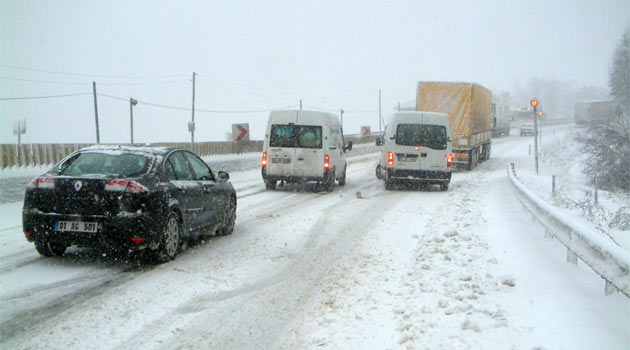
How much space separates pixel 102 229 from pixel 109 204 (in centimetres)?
31

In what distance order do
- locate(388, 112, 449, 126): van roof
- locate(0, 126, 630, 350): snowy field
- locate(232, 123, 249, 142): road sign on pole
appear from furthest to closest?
locate(232, 123, 249, 142): road sign on pole < locate(388, 112, 449, 126): van roof < locate(0, 126, 630, 350): snowy field

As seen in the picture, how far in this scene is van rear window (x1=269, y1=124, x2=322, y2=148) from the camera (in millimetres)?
15867

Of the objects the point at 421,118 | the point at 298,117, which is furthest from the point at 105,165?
the point at 421,118

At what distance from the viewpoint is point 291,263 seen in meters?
7.25

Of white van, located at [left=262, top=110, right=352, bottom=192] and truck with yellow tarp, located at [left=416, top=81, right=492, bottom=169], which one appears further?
truck with yellow tarp, located at [left=416, top=81, right=492, bottom=169]

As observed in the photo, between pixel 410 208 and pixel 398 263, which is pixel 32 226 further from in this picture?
pixel 410 208

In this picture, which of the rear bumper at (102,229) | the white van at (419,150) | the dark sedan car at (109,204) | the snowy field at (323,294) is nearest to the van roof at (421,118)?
the white van at (419,150)

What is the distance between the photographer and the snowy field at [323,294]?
4340 mm

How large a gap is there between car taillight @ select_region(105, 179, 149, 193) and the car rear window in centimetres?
24

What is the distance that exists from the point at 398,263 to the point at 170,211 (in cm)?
306

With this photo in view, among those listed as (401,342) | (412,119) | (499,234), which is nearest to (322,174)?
(412,119)

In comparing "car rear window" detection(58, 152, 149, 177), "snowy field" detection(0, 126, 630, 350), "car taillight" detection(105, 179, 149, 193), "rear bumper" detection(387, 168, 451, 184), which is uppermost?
"car rear window" detection(58, 152, 149, 177)

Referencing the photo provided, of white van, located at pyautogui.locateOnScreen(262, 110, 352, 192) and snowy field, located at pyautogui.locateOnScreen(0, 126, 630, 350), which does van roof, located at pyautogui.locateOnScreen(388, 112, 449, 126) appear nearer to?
white van, located at pyautogui.locateOnScreen(262, 110, 352, 192)

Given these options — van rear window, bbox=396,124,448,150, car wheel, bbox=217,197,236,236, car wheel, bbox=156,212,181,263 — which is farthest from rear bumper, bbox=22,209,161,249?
van rear window, bbox=396,124,448,150
